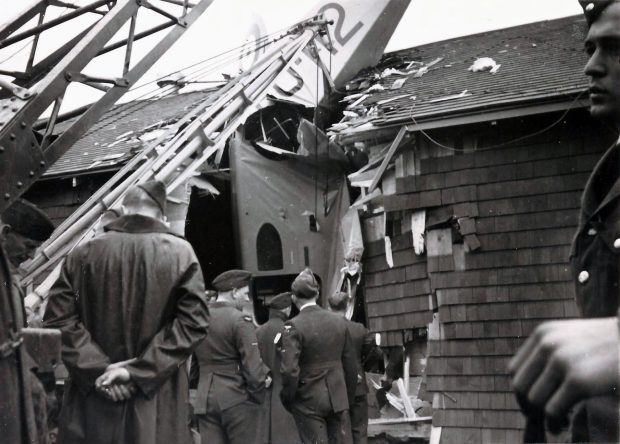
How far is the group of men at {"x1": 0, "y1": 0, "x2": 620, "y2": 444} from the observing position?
99cm

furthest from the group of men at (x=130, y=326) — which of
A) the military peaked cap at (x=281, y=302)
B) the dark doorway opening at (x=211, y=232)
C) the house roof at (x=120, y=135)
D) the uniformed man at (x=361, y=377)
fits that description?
the dark doorway opening at (x=211, y=232)

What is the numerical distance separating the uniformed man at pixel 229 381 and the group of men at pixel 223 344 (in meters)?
0.01

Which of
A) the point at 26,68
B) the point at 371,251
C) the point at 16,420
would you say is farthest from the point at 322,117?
the point at 16,420

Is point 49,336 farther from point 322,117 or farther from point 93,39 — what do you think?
point 322,117

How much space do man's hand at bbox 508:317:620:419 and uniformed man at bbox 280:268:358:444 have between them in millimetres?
7370

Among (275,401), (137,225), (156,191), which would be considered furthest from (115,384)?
(275,401)

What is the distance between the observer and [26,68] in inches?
372

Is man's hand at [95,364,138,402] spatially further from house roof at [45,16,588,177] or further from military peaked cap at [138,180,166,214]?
house roof at [45,16,588,177]

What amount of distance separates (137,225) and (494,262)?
630 cm

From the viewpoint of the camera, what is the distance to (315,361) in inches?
332

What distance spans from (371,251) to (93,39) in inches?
205

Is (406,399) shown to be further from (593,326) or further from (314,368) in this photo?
(593,326)

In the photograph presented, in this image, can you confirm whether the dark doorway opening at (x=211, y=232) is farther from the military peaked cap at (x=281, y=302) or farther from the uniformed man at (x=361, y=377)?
the uniformed man at (x=361, y=377)

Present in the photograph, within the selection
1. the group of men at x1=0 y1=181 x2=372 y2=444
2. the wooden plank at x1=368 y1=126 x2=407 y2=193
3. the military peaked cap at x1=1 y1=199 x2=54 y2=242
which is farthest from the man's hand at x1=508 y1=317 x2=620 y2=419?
the wooden plank at x1=368 y1=126 x2=407 y2=193
